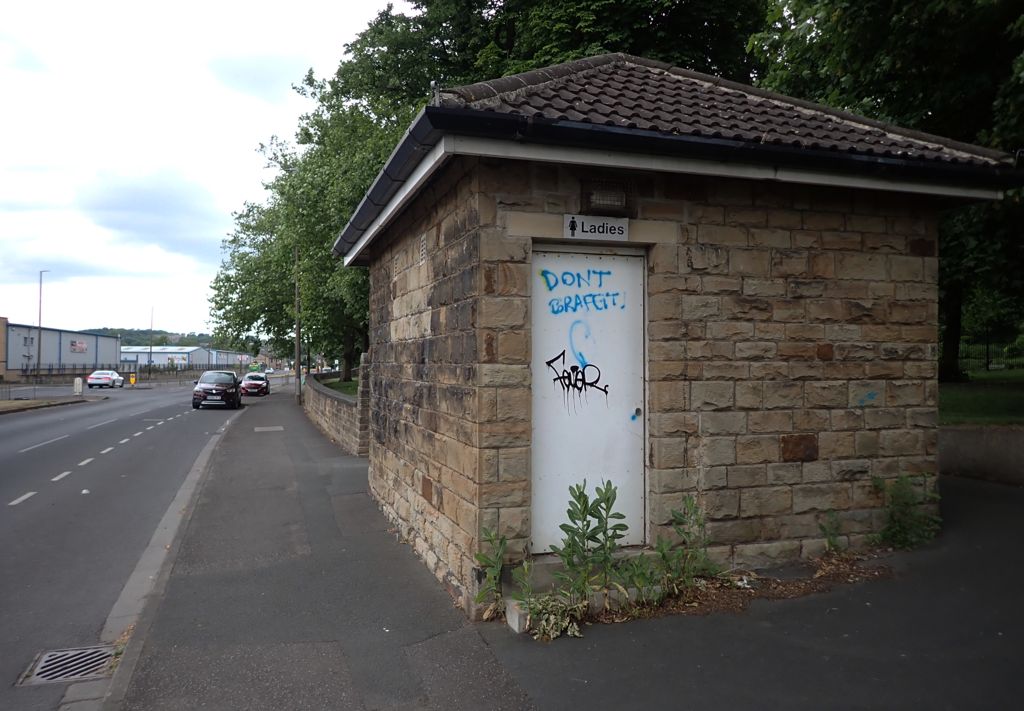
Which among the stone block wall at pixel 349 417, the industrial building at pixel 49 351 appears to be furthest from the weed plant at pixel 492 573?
the industrial building at pixel 49 351

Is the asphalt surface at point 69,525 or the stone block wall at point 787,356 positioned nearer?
the asphalt surface at point 69,525

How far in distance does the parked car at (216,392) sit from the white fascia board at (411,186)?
23.9 m

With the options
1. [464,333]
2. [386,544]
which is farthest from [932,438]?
[386,544]

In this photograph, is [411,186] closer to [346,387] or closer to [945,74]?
[945,74]

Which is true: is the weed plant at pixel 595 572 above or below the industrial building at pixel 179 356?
below

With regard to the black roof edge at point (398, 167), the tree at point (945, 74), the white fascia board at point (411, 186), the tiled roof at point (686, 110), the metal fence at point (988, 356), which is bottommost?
the metal fence at point (988, 356)

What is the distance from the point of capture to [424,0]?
21.8 meters

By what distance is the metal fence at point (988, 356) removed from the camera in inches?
845

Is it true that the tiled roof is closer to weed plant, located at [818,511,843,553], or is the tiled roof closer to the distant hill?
weed plant, located at [818,511,843,553]

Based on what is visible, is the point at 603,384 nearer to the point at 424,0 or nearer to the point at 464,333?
the point at 464,333

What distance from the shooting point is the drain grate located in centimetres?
443

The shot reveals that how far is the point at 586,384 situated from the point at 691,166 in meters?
1.73

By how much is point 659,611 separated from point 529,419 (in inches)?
60.4

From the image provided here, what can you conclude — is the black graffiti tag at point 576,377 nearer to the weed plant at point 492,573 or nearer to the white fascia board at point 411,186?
the weed plant at point 492,573
